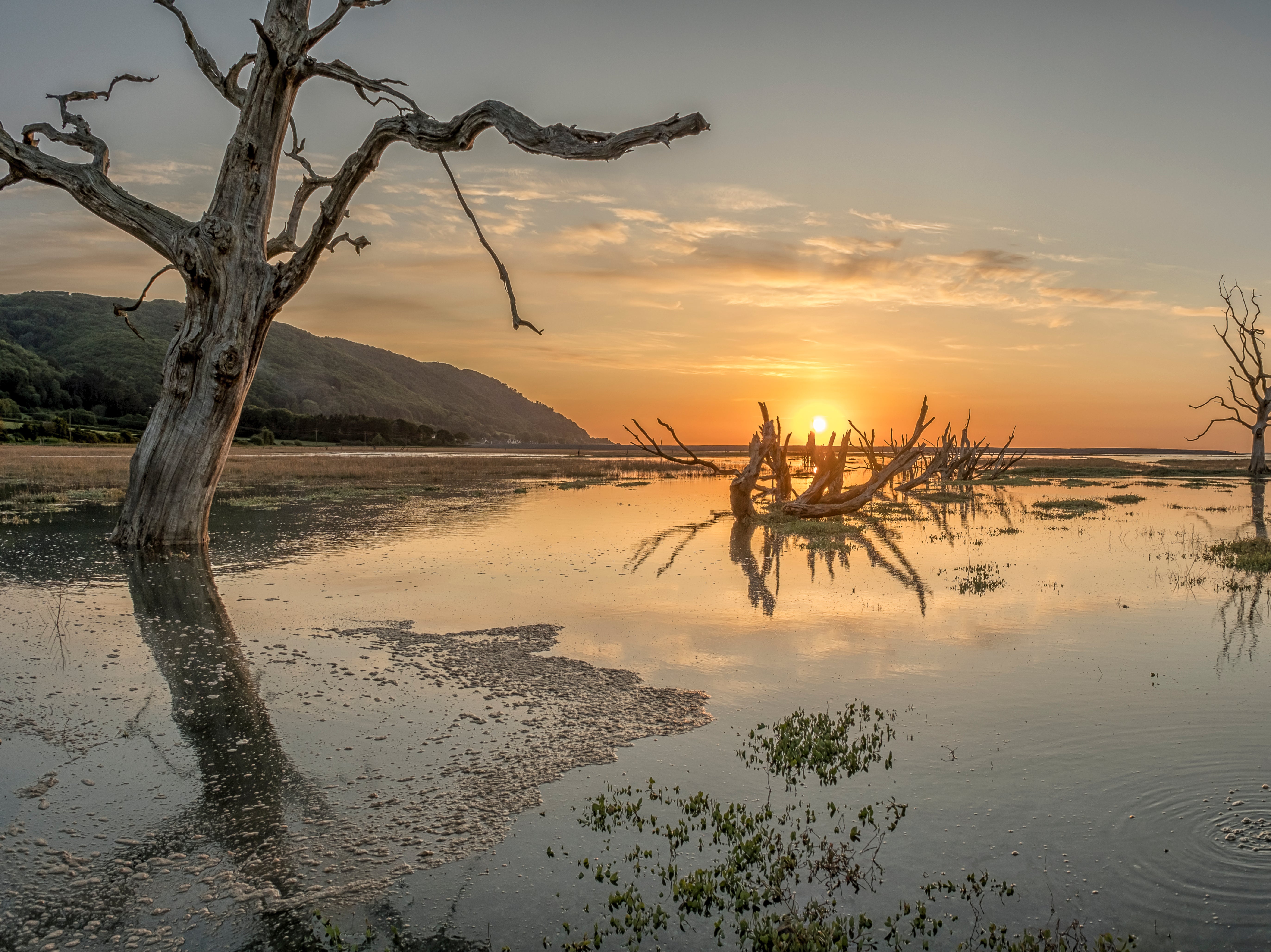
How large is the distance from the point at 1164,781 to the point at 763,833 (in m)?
3.18

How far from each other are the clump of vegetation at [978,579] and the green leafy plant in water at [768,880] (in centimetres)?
897

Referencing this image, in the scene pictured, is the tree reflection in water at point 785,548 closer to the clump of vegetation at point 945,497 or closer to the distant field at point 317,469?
the clump of vegetation at point 945,497

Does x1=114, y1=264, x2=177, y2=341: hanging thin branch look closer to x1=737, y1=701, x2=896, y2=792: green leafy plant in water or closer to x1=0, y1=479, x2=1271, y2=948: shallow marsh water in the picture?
x1=0, y1=479, x2=1271, y2=948: shallow marsh water

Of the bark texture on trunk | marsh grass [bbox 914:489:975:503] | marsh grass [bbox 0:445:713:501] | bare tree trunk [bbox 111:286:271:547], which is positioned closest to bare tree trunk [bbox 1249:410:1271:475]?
the bark texture on trunk

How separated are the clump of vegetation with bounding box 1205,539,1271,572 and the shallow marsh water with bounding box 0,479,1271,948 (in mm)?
1763

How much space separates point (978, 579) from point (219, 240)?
47.9ft

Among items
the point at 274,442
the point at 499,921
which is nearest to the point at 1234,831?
the point at 499,921

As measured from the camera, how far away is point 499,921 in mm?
4074

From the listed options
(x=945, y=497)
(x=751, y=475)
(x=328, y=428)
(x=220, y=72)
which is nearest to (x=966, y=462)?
(x=945, y=497)

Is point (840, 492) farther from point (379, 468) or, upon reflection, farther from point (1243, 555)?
point (379, 468)

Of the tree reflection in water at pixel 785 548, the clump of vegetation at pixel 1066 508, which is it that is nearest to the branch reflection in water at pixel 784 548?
the tree reflection in water at pixel 785 548

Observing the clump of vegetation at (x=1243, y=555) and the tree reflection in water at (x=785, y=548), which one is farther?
the clump of vegetation at (x=1243, y=555)

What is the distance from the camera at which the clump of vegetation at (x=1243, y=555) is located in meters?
16.2

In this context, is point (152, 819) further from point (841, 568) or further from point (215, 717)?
point (841, 568)
